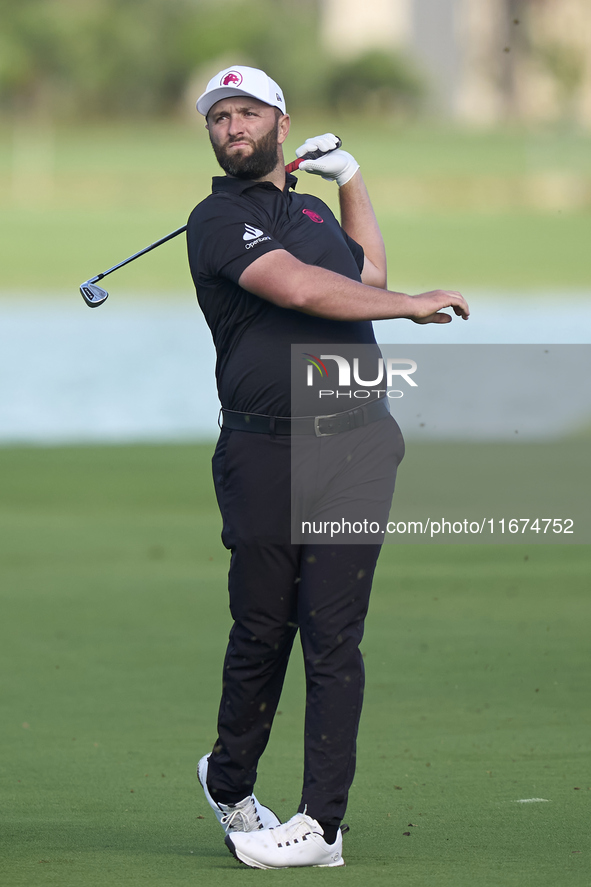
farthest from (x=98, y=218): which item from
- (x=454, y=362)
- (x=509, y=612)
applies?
(x=509, y=612)

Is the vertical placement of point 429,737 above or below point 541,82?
below

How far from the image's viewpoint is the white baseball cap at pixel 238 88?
4141 millimetres

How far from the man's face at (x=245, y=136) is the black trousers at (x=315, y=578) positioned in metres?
0.71

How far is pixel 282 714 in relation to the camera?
5871mm

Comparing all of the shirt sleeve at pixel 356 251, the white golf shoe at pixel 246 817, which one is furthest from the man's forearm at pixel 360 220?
the white golf shoe at pixel 246 817

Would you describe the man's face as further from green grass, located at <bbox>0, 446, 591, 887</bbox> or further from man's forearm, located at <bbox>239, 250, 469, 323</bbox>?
green grass, located at <bbox>0, 446, 591, 887</bbox>

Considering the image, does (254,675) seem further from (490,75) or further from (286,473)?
(490,75)

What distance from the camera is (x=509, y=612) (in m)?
7.54

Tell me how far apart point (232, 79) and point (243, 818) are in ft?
6.50

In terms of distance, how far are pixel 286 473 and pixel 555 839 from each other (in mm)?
1196

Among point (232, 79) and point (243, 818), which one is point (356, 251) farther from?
point (243, 818)

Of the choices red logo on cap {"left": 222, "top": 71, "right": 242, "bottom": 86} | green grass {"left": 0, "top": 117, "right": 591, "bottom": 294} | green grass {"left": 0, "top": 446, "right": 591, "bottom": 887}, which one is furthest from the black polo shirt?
green grass {"left": 0, "top": 117, "right": 591, "bottom": 294}

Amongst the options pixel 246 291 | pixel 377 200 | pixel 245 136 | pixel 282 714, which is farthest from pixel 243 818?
pixel 377 200

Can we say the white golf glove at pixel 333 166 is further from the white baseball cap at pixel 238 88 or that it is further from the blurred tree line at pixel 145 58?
the blurred tree line at pixel 145 58
